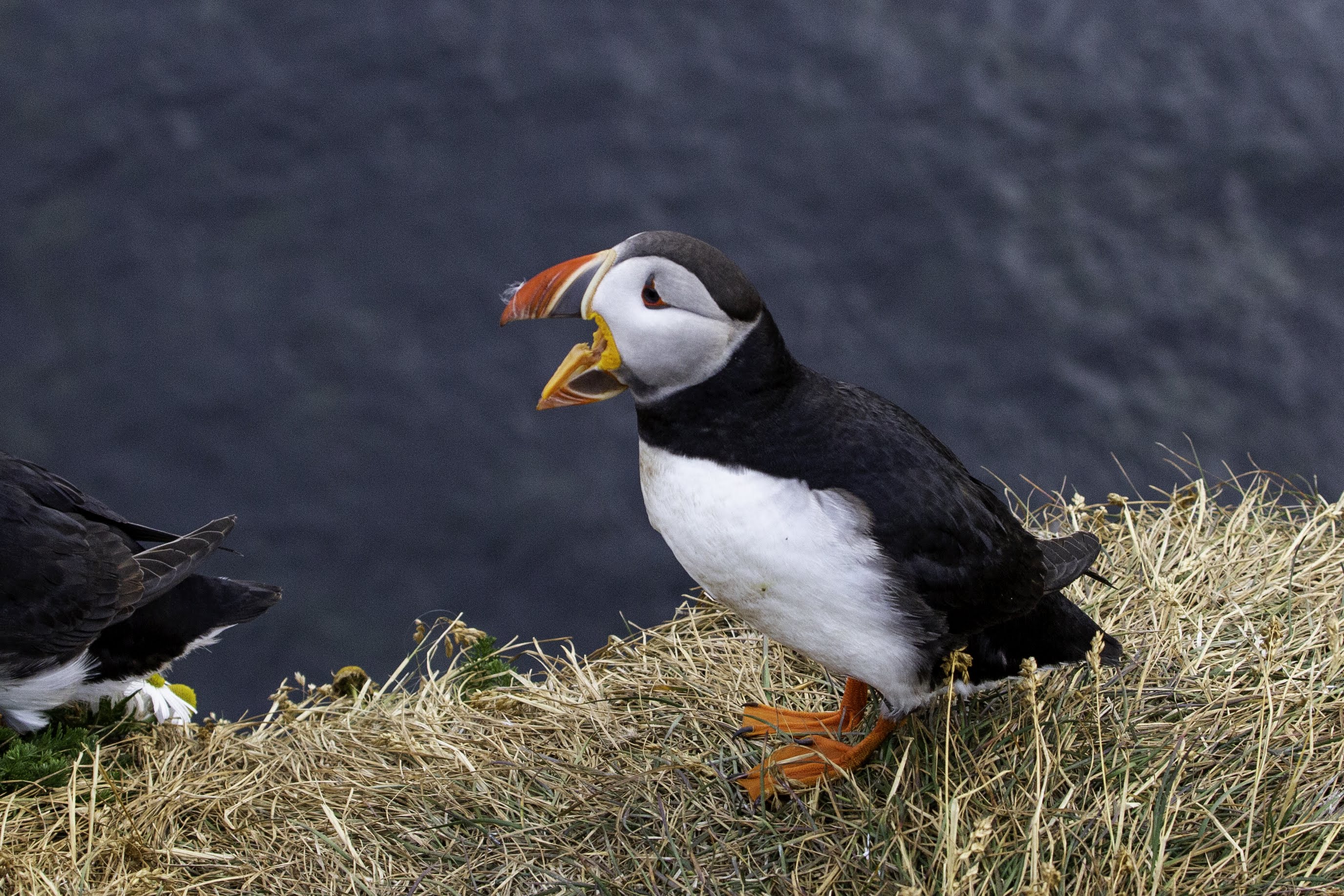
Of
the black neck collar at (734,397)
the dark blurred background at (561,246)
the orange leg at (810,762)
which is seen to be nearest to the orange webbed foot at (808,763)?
the orange leg at (810,762)

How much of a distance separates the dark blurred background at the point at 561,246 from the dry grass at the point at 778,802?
2.54 meters

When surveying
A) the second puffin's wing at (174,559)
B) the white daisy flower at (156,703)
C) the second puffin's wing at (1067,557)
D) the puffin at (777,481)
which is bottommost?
the white daisy flower at (156,703)

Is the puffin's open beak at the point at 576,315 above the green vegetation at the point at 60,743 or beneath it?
above

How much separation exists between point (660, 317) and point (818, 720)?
137 centimetres

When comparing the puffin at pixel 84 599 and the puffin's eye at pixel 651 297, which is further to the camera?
the puffin at pixel 84 599

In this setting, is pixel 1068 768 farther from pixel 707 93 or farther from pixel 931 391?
pixel 707 93

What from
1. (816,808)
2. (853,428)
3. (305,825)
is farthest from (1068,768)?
(305,825)

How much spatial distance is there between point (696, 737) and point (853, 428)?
1.11m

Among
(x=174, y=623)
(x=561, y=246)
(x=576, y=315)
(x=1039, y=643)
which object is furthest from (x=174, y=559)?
(x=561, y=246)

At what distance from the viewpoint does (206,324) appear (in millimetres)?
7367

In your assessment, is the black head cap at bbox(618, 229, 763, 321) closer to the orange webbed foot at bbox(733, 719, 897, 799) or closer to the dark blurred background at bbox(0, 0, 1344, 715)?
the orange webbed foot at bbox(733, 719, 897, 799)

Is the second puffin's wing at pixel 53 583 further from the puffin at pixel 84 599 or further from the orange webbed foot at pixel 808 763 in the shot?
the orange webbed foot at pixel 808 763

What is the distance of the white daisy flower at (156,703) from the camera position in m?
4.29

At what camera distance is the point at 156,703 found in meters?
4.36
